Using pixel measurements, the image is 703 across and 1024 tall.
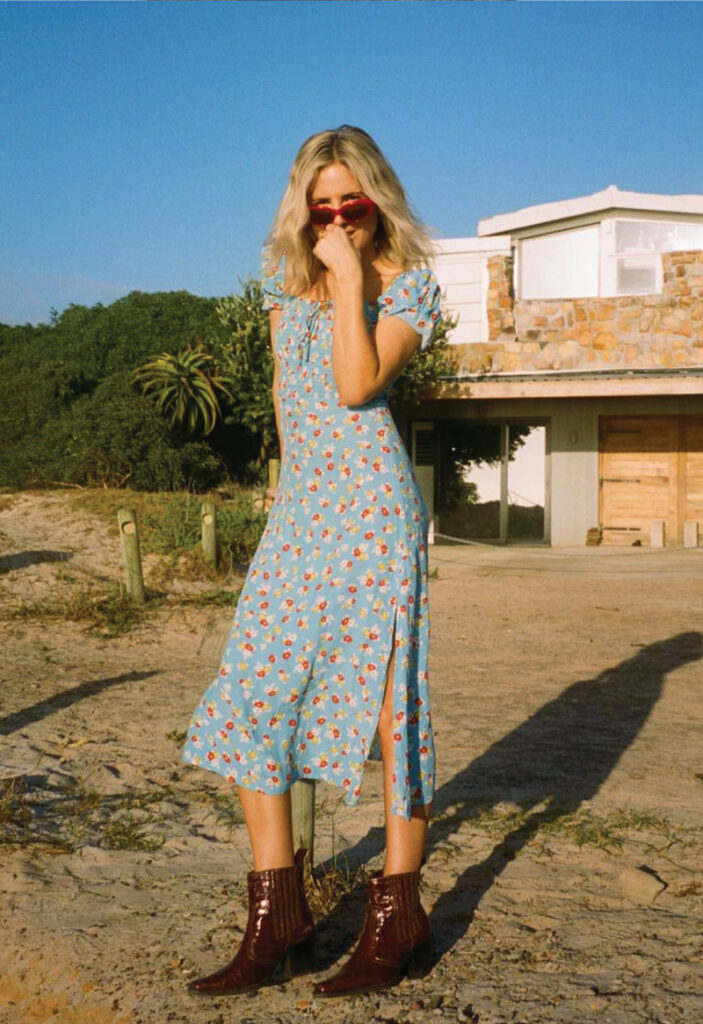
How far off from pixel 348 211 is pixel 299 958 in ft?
5.76

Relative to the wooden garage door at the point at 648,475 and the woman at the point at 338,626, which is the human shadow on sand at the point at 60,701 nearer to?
the woman at the point at 338,626

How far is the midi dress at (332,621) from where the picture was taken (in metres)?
2.48

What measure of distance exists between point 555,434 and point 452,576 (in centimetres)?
601

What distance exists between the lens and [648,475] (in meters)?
17.4

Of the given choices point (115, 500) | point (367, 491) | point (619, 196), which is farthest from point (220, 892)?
point (619, 196)

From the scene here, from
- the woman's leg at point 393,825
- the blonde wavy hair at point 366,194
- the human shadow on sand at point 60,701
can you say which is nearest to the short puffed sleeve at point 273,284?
the blonde wavy hair at point 366,194

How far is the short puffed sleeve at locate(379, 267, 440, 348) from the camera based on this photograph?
2.55 metres

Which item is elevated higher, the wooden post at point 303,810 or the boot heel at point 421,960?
the wooden post at point 303,810

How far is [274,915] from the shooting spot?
2.47m

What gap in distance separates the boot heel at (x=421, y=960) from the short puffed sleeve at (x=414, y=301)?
4.66 ft

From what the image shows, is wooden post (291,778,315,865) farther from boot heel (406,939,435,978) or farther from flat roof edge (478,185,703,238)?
flat roof edge (478,185,703,238)

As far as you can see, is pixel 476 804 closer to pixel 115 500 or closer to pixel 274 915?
pixel 274 915

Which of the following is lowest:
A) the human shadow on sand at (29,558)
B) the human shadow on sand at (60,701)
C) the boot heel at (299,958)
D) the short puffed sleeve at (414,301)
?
the human shadow on sand at (60,701)

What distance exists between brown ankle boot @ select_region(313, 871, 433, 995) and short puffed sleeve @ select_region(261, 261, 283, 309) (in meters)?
1.41
